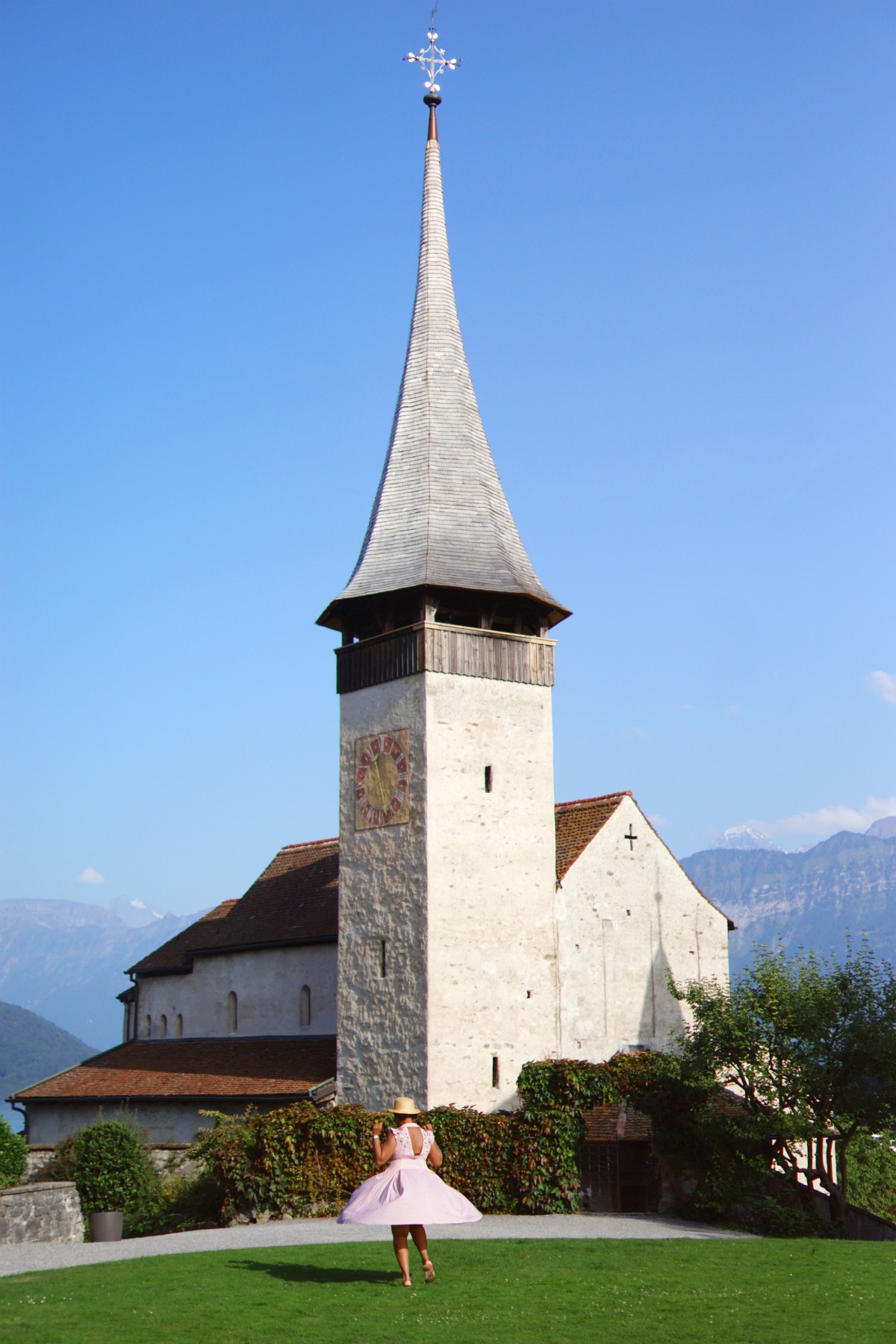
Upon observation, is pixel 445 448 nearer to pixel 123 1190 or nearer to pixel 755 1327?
pixel 123 1190

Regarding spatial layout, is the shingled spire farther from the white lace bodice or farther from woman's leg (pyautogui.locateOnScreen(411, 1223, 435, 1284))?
woman's leg (pyautogui.locateOnScreen(411, 1223, 435, 1284))

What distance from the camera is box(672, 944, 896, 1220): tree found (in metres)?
25.9

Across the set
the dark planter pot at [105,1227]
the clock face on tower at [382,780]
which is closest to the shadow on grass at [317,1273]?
the dark planter pot at [105,1227]

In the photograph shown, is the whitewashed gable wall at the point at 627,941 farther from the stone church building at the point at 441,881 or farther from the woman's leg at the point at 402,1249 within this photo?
the woman's leg at the point at 402,1249

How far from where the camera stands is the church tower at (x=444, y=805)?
31.3m

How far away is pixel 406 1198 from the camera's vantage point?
15.7 m

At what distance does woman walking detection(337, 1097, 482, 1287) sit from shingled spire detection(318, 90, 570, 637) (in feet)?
61.4

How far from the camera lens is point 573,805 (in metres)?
38.2

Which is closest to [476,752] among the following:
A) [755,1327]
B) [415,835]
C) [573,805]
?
[415,835]

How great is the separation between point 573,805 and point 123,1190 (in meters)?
15.3

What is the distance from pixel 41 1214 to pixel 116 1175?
4.41m

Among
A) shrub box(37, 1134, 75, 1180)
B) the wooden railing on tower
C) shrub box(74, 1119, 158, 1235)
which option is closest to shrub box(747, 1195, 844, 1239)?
shrub box(74, 1119, 158, 1235)

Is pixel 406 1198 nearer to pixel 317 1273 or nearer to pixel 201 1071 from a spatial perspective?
pixel 317 1273

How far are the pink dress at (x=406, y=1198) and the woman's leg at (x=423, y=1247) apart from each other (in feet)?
0.92
